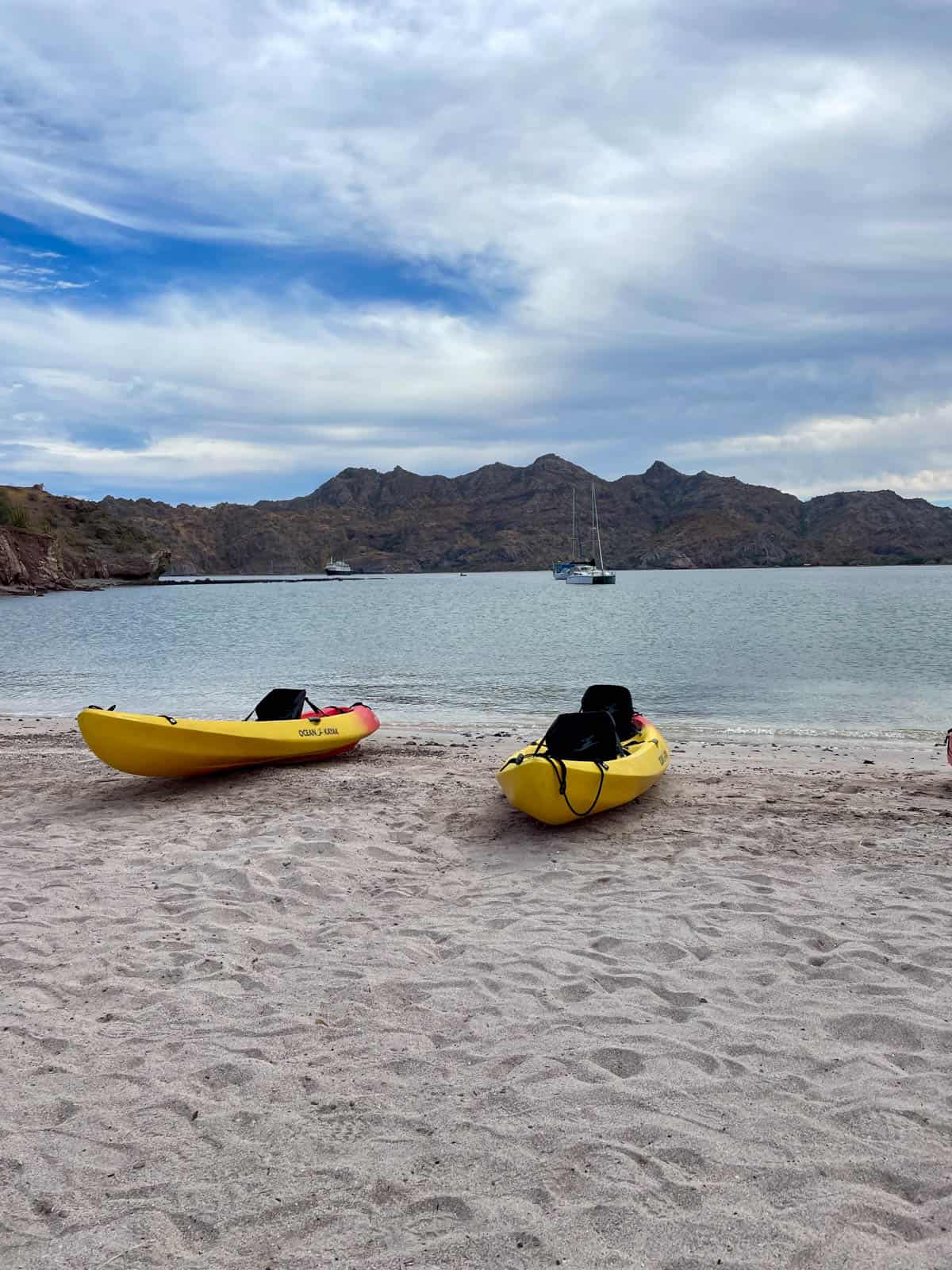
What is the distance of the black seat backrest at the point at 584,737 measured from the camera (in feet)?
28.4

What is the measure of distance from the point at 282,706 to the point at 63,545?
117 metres

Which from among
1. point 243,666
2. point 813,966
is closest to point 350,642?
point 243,666

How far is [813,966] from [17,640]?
38414 mm

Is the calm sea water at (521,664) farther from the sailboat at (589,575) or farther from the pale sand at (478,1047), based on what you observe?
the sailboat at (589,575)

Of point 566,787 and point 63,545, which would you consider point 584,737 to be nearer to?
point 566,787

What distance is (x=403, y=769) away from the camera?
10.7m

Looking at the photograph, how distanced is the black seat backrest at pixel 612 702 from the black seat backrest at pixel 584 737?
4.04 ft

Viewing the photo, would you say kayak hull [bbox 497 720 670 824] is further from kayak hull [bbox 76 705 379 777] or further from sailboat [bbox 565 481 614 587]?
sailboat [bbox 565 481 614 587]

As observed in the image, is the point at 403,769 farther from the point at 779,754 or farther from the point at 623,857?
the point at 779,754

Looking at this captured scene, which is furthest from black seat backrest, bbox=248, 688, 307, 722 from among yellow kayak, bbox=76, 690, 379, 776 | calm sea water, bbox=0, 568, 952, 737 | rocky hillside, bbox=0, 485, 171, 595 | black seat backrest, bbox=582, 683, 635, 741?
rocky hillside, bbox=0, 485, 171, 595

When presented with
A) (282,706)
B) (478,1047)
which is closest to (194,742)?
(282,706)

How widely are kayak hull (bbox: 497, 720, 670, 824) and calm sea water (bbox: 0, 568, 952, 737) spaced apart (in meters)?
6.88

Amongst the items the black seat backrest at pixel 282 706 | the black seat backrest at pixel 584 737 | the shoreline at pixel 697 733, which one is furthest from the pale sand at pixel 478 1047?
the shoreline at pixel 697 733

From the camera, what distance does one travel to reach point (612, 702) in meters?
10.3
